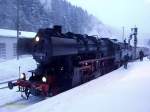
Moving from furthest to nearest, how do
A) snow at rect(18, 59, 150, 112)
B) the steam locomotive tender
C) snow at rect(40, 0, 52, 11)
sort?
snow at rect(40, 0, 52, 11)
the steam locomotive tender
snow at rect(18, 59, 150, 112)

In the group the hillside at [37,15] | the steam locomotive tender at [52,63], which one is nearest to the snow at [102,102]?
the steam locomotive tender at [52,63]

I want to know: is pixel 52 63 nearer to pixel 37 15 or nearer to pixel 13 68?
pixel 13 68

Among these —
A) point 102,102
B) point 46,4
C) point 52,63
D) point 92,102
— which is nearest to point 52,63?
point 52,63

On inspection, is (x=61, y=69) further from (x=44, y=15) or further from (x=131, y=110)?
(x=44, y=15)

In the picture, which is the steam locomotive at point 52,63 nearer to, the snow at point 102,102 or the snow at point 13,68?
the snow at point 102,102

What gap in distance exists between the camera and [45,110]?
1009cm

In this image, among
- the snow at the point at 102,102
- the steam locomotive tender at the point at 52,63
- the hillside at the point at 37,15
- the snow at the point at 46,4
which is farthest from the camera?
the snow at the point at 46,4

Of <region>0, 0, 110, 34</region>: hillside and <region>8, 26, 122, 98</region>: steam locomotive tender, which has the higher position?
<region>0, 0, 110, 34</region>: hillside

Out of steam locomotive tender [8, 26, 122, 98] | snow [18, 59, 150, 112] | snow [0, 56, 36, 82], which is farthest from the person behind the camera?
snow [0, 56, 36, 82]

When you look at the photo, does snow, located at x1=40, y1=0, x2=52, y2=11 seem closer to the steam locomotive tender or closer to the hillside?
the hillside

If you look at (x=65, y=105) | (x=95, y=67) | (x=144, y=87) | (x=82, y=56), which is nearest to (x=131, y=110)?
(x=65, y=105)

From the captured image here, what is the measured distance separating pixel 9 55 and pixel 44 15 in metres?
37.4

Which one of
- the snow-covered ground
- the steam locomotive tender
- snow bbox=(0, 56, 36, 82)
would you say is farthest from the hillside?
the snow-covered ground

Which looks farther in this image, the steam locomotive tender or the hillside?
the hillside
